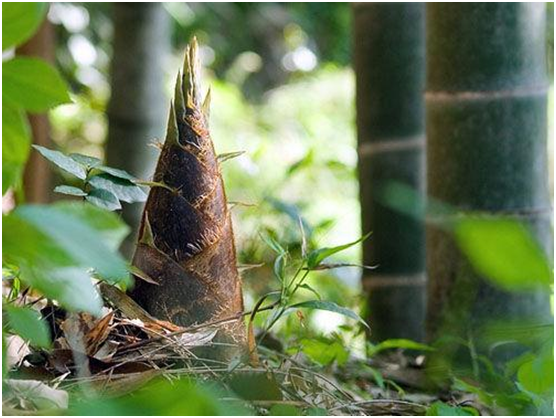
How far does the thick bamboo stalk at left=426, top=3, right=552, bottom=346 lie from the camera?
1.01 m

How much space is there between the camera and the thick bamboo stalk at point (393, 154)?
4.26 ft

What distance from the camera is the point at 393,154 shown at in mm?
1310

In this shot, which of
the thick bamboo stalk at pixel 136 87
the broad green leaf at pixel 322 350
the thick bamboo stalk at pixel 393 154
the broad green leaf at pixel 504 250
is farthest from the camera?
the thick bamboo stalk at pixel 136 87

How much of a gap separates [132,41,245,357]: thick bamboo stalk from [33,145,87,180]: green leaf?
0.17 ft

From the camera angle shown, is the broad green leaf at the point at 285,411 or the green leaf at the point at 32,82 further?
the broad green leaf at the point at 285,411

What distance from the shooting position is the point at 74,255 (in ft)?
0.91

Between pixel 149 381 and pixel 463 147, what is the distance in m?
0.55

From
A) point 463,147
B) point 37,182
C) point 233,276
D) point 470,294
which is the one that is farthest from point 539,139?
point 37,182

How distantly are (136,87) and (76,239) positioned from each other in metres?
1.64

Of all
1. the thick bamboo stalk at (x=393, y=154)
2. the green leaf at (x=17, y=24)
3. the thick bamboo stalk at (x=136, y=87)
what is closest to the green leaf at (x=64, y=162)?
the green leaf at (x=17, y=24)

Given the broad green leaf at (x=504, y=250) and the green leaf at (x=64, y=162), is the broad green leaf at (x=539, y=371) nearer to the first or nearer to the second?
the broad green leaf at (x=504, y=250)

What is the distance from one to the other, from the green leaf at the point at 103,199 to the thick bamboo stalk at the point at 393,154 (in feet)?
2.23

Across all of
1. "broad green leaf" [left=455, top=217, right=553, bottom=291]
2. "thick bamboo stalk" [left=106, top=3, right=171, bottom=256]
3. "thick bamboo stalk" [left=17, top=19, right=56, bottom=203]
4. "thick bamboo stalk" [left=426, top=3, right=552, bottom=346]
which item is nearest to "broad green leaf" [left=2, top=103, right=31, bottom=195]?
"broad green leaf" [left=455, top=217, right=553, bottom=291]

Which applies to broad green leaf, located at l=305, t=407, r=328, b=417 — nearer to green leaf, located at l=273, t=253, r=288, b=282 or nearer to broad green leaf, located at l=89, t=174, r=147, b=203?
green leaf, located at l=273, t=253, r=288, b=282
